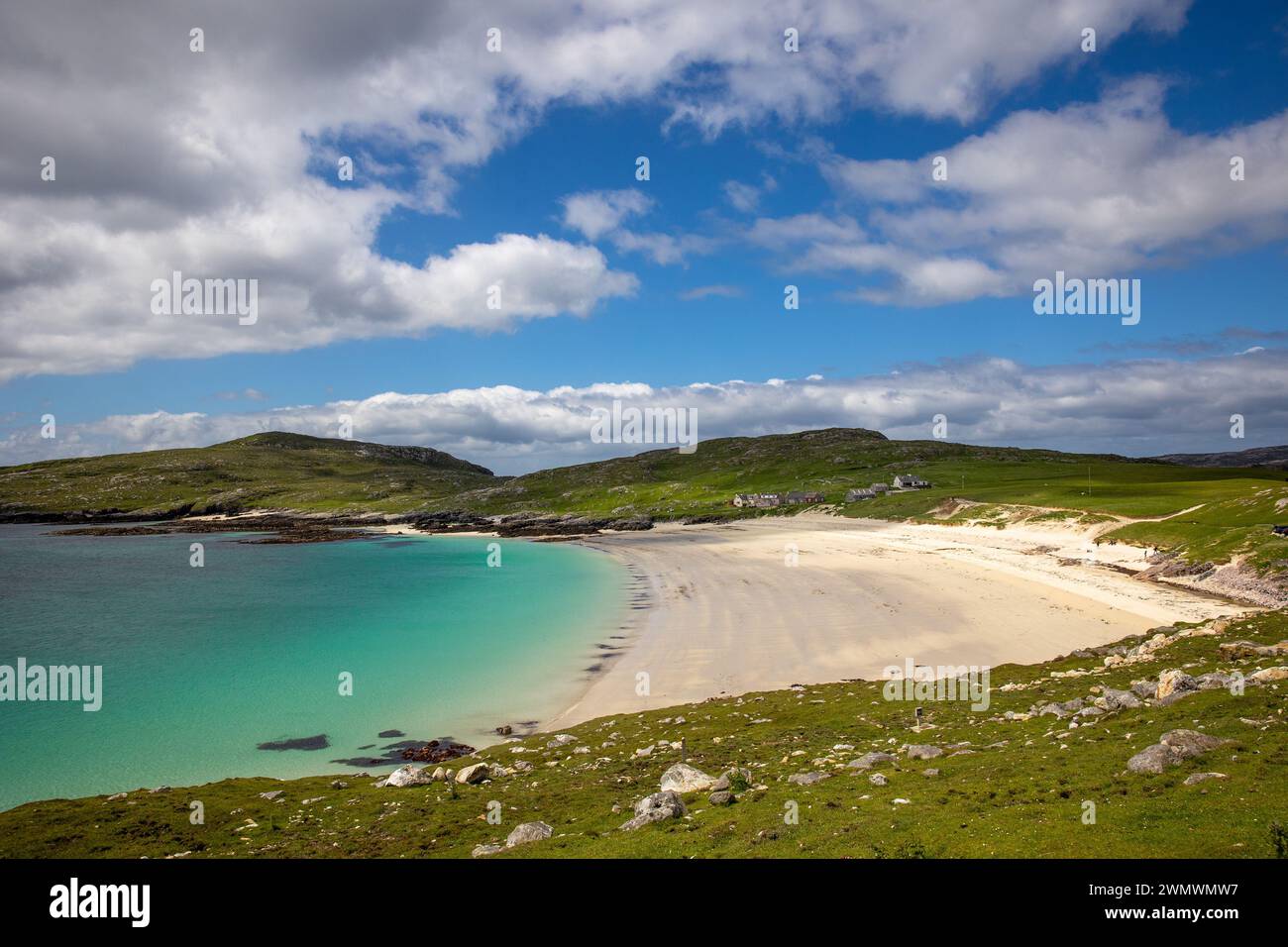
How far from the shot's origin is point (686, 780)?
18.3 m

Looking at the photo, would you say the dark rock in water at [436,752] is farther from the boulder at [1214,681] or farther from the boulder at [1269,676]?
the boulder at [1269,676]

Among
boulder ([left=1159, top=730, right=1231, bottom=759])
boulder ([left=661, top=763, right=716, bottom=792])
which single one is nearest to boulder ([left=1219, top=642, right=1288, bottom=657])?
boulder ([left=1159, top=730, right=1231, bottom=759])

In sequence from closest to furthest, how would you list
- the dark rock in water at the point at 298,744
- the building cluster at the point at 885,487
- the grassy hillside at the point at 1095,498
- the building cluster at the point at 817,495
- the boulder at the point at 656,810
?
the boulder at the point at 656,810, the dark rock in water at the point at 298,744, the grassy hillside at the point at 1095,498, the building cluster at the point at 885,487, the building cluster at the point at 817,495

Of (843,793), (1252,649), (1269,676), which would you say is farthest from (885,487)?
(843,793)

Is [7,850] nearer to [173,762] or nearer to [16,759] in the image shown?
[173,762]

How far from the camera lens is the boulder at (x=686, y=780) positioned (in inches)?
709

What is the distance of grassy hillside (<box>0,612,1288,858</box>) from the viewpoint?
11438mm

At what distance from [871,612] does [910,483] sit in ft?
362

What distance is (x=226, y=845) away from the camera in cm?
1658

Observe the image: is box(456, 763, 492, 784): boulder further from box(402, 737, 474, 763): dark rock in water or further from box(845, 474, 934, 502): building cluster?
box(845, 474, 934, 502): building cluster

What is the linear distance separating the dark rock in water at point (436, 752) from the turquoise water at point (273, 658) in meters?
1.12

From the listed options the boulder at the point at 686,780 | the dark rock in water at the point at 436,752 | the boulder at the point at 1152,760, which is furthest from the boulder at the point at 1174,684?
the dark rock in water at the point at 436,752

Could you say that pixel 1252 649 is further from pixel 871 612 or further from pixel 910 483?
pixel 910 483
